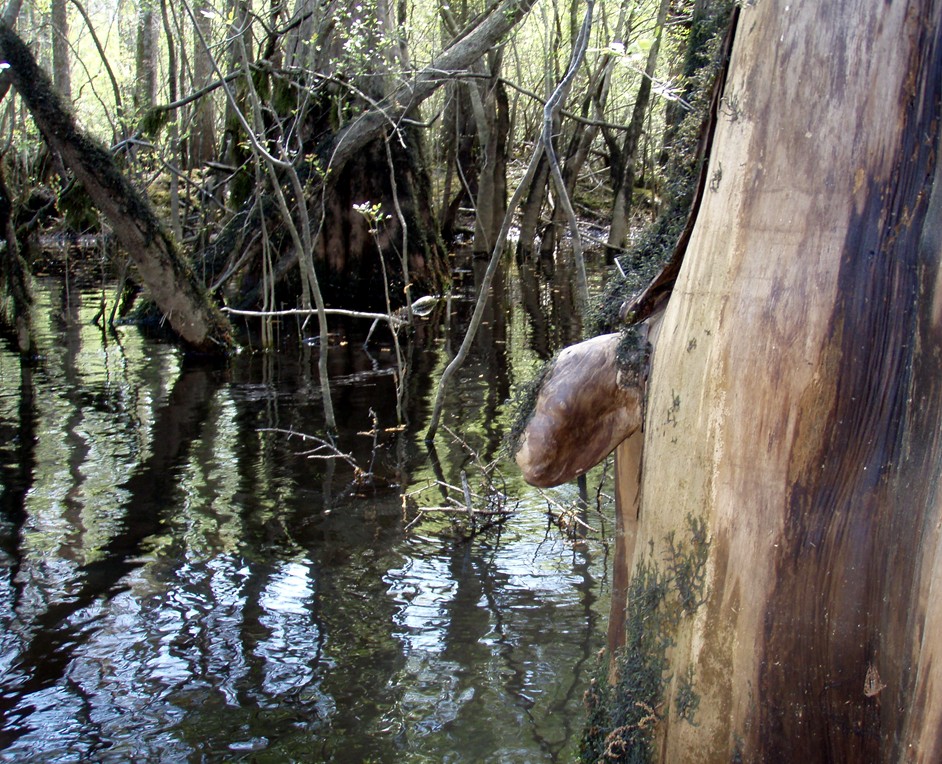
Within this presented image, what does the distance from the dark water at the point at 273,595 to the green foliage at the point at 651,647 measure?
40.4 inches

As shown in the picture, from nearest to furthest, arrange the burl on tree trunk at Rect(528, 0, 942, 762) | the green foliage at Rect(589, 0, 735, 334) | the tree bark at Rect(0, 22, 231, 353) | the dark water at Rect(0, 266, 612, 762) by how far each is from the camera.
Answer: the burl on tree trunk at Rect(528, 0, 942, 762) < the green foliage at Rect(589, 0, 735, 334) < the dark water at Rect(0, 266, 612, 762) < the tree bark at Rect(0, 22, 231, 353)

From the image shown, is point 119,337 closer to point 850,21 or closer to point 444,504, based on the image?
point 444,504

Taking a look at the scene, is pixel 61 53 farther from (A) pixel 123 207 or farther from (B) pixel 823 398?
(B) pixel 823 398

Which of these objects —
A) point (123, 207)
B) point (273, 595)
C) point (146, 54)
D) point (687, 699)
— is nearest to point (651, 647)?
point (687, 699)

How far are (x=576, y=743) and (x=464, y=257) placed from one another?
2097cm

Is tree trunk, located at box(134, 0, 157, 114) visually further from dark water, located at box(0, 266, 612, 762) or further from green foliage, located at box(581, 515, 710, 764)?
green foliage, located at box(581, 515, 710, 764)

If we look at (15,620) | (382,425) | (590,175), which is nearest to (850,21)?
(15,620)

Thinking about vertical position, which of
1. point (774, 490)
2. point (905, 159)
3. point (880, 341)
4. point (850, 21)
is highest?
point (850, 21)

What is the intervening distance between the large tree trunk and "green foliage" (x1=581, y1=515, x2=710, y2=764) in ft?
0.07

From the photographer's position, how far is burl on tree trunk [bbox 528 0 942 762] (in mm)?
2361

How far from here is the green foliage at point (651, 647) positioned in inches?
102

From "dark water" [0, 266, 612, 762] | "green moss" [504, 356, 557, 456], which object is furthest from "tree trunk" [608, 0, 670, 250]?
"green moss" [504, 356, 557, 456]

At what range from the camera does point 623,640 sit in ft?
10.8

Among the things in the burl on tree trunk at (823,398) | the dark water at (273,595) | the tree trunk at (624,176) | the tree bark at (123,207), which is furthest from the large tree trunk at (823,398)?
the tree trunk at (624,176)
